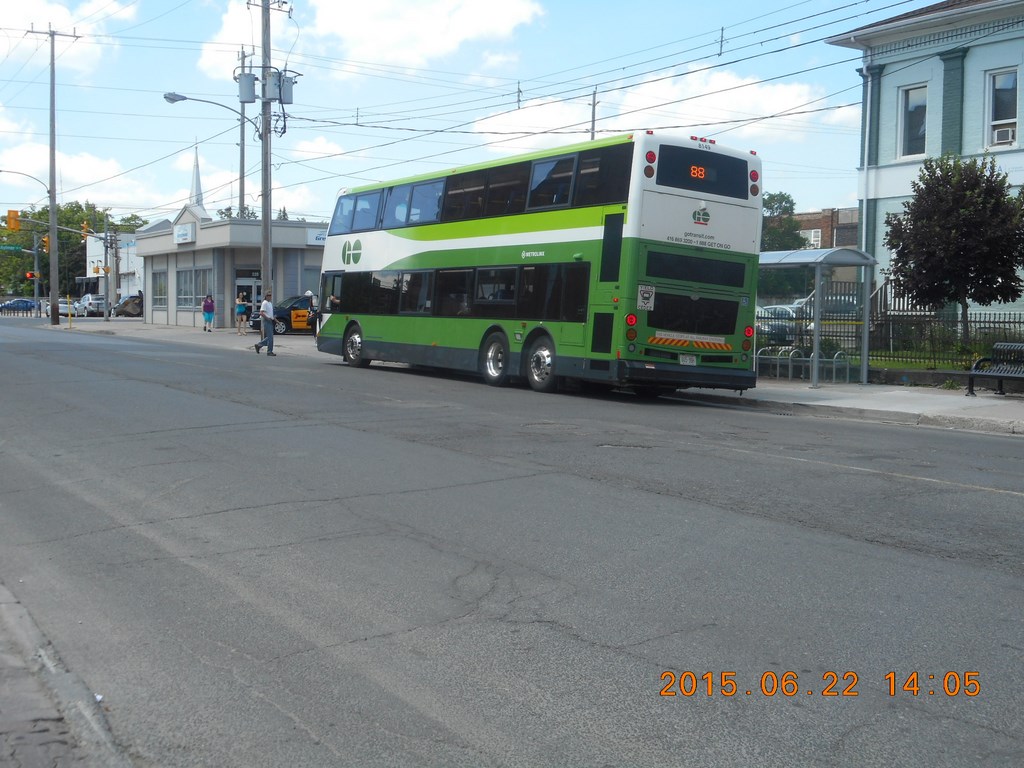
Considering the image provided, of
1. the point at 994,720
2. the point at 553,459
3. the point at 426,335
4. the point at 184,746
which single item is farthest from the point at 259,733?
the point at 426,335

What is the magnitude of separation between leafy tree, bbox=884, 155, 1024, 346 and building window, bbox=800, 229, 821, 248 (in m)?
72.1

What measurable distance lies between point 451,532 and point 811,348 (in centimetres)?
1673

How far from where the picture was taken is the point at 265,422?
44.7 ft

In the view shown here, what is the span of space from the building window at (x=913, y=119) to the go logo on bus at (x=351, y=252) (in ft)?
55.4

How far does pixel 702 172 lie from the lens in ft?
58.3

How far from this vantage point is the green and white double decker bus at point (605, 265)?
17.4 m

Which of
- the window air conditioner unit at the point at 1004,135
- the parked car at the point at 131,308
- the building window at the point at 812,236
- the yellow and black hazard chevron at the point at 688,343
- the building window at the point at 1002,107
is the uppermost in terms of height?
the building window at the point at 812,236

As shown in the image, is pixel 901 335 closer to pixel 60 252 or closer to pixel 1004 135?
pixel 1004 135

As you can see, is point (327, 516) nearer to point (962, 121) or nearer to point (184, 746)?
point (184, 746)

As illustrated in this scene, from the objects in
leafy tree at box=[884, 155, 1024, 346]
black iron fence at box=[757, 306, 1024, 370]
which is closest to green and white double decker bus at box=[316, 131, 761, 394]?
black iron fence at box=[757, 306, 1024, 370]

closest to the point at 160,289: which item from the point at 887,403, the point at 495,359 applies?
the point at 495,359

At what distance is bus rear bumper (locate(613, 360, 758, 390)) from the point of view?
57.1 feet

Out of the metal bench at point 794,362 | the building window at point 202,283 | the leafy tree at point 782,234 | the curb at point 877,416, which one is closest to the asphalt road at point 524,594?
the curb at point 877,416

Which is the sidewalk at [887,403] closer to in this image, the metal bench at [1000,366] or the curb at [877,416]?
the curb at [877,416]
